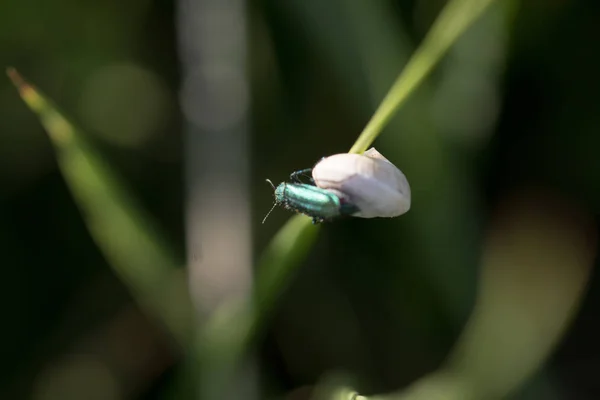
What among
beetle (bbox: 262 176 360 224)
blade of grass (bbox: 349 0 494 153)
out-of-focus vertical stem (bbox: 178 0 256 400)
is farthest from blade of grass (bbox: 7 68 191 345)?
blade of grass (bbox: 349 0 494 153)

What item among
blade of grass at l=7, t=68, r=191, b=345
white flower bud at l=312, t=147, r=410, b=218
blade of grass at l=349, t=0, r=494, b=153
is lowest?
white flower bud at l=312, t=147, r=410, b=218

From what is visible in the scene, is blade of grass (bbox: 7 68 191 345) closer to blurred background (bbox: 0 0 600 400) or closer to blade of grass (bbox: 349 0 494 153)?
blurred background (bbox: 0 0 600 400)

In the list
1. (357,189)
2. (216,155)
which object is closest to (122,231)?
(216,155)

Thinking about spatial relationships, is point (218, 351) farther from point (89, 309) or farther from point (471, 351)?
point (89, 309)

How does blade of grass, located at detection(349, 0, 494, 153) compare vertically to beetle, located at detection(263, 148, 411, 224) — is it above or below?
above

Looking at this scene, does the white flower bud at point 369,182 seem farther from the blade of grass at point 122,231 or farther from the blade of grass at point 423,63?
the blade of grass at point 122,231

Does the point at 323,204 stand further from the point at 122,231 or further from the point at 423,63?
the point at 122,231
